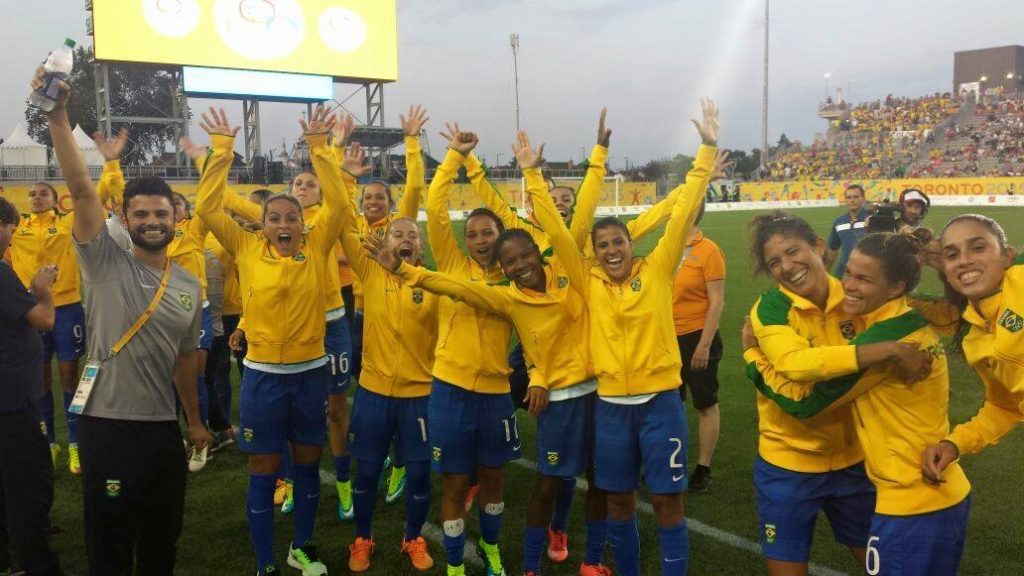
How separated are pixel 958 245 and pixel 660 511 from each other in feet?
5.82

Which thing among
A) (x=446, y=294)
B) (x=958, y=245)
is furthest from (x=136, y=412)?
(x=958, y=245)

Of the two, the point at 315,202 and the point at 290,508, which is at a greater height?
the point at 315,202

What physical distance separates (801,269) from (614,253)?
97cm

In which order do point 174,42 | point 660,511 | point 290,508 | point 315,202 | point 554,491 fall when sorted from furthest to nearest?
point 174,42, point 315,202, point 290,508, point 554,491, point 660,511

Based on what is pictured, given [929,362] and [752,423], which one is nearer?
[929,362]

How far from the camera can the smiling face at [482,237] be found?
13.6ft

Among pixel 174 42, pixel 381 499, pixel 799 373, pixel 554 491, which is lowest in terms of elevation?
pixel 381 499

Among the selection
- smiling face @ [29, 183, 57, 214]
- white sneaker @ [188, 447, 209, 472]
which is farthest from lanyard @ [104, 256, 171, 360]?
smiling face @ [29, 183, 57, 214]

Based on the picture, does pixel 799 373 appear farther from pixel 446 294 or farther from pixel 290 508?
pixel 290 508

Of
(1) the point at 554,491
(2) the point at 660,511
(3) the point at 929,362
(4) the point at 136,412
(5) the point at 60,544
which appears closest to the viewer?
(3) the point at 929,362

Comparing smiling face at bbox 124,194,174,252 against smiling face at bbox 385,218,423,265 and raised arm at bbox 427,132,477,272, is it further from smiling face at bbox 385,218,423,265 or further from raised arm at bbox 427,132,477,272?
raised arm at bbox 427,132,477,272

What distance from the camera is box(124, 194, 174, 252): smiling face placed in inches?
124

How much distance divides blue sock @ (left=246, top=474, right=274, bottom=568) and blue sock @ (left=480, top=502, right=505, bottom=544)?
1.15 metres

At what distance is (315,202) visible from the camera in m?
5.92
